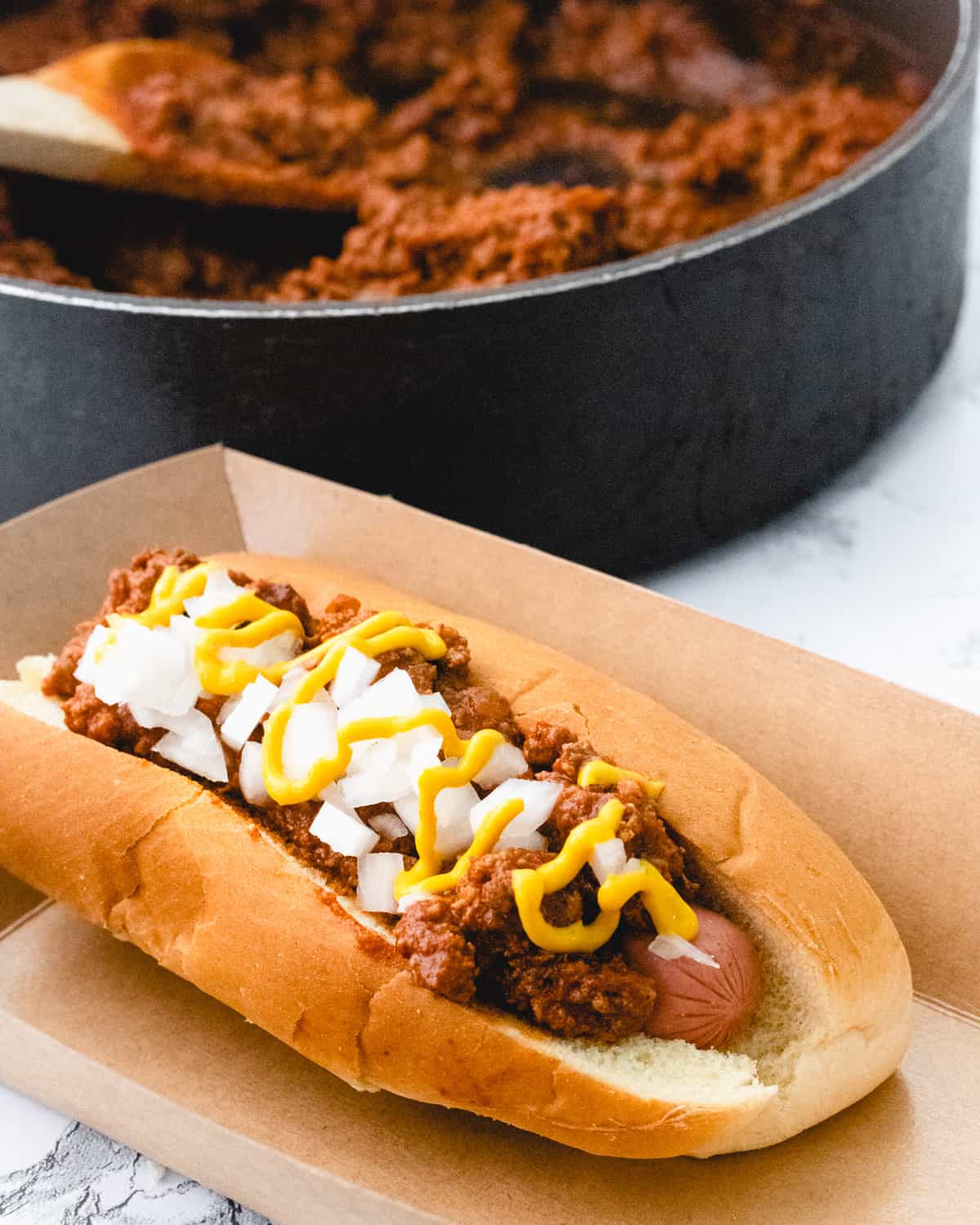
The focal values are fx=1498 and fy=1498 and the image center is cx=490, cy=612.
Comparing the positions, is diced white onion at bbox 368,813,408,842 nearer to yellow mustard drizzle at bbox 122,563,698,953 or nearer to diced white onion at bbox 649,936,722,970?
yellow mustard drizzle at bbox 122,563,698,953

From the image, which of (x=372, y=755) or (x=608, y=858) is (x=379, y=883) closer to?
(x=372, y=755)

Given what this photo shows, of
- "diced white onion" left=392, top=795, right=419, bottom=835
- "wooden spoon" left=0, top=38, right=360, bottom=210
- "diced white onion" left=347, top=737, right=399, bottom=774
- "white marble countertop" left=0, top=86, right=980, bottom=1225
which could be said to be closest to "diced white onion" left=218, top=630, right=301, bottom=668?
"diced white onion" left=347, top=737, right=399, bottom=774

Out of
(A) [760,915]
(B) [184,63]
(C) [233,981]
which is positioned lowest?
(C) [233,981]

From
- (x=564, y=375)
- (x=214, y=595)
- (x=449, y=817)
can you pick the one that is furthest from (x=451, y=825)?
(x=564, y=375)

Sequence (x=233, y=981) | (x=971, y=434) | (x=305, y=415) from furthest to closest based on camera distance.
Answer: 1. (x=971, y=434)
2. (x=305, y=415)
3. (x=233, y=981)

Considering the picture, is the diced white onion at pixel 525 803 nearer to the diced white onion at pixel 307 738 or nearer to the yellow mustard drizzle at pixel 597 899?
the yellow mustard drizzle at pixel 597 899

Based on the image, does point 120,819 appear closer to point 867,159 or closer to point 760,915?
point 760,915

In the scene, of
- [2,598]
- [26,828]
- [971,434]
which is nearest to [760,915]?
[26,828]

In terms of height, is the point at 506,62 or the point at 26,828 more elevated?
the point at 506,62
